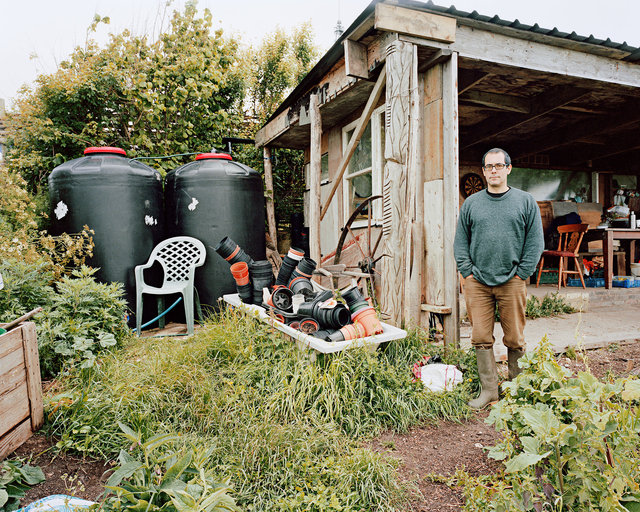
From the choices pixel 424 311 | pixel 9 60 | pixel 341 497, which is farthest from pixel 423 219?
pixel 9 60

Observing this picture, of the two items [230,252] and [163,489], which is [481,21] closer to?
[230,252]

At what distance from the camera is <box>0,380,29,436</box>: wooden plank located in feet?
6.02

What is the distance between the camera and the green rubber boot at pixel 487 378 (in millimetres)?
2666

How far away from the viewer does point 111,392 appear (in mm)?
2311

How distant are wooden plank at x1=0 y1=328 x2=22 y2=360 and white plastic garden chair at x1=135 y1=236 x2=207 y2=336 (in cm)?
216

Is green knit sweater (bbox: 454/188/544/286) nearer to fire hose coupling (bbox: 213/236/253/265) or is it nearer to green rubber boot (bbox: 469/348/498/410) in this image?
green rubber boot (bbox: 469/348/498/410)

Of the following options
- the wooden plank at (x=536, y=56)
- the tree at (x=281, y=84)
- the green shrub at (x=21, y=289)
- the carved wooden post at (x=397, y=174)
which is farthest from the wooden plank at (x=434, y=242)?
the tree at (x=281, y=84)

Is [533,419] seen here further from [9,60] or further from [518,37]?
[9,60]

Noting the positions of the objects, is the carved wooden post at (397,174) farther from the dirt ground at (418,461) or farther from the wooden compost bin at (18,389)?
the wooden compost bin at (18,389)

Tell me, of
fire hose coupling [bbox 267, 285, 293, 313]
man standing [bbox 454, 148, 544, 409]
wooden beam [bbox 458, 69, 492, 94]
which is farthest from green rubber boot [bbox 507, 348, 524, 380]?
wooden beam [bbox 458, 69, 492, 94]

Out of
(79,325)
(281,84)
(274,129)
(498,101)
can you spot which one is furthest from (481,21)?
(281,84)

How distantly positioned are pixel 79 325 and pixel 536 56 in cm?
445

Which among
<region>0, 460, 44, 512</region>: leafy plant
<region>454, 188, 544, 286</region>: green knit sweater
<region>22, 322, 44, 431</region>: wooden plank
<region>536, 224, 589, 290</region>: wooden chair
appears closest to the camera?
<region>0, 460, 44, 512</region>: leafy plant

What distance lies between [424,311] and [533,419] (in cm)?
235
